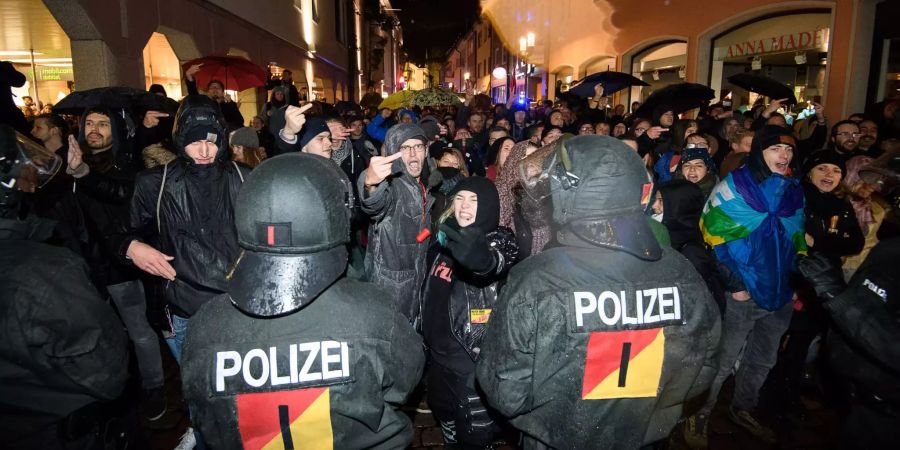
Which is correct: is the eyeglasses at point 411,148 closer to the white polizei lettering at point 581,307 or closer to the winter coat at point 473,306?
the winter coat at point 473,306

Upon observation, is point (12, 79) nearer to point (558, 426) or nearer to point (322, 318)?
point (322, 318)

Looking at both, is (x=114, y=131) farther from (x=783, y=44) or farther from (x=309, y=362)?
(x=783, y=44)

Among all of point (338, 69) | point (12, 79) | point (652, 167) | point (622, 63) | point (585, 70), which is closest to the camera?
point (12, 79)

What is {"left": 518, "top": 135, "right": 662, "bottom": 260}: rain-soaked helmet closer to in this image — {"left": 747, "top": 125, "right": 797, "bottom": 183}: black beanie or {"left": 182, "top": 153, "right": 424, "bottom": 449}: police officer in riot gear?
{"left": 182, "top": 153, "right": 424, "bottom": 449}: police officer in riot gear

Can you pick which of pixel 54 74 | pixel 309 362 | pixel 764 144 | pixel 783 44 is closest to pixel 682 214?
pixel 764 144

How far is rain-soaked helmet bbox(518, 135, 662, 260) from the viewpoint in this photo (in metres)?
1.95

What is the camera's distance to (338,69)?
95.0 feet

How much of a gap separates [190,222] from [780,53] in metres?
14.0

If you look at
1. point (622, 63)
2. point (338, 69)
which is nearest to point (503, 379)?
point (622, 63)

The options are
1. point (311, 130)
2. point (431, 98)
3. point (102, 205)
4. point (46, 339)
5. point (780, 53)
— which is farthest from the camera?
point (780, 53)

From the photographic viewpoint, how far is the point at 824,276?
2523 mm

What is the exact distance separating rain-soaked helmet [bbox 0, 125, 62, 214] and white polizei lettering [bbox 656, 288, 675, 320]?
262cm

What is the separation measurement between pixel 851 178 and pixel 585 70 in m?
18.3

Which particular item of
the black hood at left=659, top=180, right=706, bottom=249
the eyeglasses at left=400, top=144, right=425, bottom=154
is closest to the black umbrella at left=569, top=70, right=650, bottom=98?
the black hood at left=659, top=180, right=706, bottom=249
